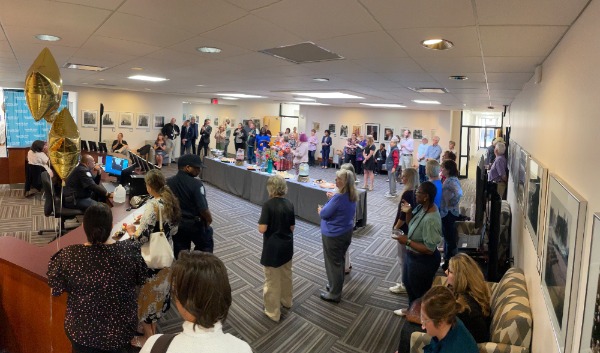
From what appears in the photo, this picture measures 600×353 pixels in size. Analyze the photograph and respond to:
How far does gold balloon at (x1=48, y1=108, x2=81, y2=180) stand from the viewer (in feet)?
9.55

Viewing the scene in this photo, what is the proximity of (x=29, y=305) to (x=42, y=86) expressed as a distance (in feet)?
5.43

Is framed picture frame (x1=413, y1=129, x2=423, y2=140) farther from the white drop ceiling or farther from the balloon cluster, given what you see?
the balloon cluster

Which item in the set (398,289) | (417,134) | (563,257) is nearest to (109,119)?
(417,134)

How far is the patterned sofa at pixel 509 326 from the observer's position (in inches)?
96.3

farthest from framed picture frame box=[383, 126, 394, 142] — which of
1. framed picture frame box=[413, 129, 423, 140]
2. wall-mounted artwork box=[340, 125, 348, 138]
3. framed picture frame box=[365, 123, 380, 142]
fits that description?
wall-mounted artwork box=[340, 125, 348, 138]

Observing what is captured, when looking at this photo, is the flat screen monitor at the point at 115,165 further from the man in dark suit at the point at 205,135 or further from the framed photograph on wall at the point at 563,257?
the man in dark suit at the point at 205,135

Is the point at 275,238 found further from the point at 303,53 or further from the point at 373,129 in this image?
the point at 373,129

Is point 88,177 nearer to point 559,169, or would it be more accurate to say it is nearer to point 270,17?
point 270,17

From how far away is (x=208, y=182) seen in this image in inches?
429

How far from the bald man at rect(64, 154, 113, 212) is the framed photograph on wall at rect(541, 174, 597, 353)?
5.34m

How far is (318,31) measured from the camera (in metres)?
A: 2.63

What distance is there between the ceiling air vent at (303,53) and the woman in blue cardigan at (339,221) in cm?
119

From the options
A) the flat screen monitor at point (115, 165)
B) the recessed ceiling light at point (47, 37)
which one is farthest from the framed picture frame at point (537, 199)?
the flat screen monitor at point (115, 165)

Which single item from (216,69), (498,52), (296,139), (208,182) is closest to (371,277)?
(498,52)
